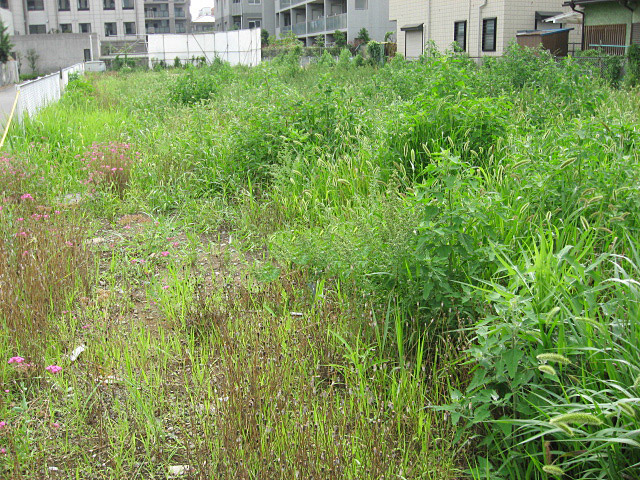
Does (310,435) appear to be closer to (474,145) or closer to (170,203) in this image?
(474,145)

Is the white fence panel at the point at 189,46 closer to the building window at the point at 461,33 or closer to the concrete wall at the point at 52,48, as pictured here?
the concrete wall at the point at 52,48

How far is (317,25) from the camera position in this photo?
1996 inches

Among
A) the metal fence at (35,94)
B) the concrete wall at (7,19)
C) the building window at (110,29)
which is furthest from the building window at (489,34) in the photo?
the building window at (110,29)

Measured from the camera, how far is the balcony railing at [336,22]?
150 feet

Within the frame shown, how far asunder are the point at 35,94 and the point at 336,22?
36.6 metres

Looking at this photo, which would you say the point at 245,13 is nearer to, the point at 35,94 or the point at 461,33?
the point at 461,33

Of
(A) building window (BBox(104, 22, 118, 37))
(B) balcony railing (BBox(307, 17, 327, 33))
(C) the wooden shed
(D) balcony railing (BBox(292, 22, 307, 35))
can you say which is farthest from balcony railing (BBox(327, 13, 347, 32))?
(A) building window (BBox(104, 22, 118, 37))

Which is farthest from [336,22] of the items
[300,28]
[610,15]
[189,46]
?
[610,15]

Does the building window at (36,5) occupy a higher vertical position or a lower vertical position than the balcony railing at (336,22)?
higher

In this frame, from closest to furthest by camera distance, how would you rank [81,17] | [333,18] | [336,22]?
[336,22]
[333,18]
[81,17]

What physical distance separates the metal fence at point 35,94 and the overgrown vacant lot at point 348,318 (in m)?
4.45

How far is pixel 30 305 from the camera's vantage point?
13.5 feet

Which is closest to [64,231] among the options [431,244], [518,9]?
[431,244]

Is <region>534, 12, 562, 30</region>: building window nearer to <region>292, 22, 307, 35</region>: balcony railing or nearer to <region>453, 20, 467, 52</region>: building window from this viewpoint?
<region>453, 20, 467, 52</region>: building window
